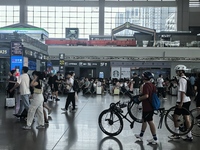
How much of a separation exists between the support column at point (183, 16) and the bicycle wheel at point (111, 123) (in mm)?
39086

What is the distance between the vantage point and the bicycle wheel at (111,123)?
7.29m

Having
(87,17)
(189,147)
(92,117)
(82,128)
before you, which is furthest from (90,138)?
(87,17)

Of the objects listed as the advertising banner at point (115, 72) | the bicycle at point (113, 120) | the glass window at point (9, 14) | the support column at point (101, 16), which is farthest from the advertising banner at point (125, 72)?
the glass window at point (9, 14)

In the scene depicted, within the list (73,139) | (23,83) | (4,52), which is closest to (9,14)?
(4,52)

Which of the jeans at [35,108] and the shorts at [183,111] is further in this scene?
the jeans at [35,108]

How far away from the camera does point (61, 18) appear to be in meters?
49.0

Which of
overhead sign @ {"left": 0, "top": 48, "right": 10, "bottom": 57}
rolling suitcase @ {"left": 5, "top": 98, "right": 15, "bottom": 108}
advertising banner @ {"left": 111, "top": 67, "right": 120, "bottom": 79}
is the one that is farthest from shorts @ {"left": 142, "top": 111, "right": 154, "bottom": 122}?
advertising banner @ {"left": 111, "top": 67, "right": 120, "bottom": 79}

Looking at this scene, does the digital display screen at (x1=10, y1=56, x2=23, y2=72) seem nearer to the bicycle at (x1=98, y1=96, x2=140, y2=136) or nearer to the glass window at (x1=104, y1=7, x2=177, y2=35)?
the bicycle at (x1=98, y1=96, x2=140, y2=136)

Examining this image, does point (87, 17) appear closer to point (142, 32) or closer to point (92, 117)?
point (142, 32)

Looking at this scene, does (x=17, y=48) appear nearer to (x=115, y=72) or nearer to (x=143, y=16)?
(x=115, y=72)

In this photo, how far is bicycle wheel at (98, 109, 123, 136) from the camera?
7293 millimetres

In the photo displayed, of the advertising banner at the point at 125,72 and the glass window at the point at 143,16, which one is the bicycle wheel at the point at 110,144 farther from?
the glass window at the point at 143,16

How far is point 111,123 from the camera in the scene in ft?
24.0

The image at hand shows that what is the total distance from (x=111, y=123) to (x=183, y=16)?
40215 millimetres
